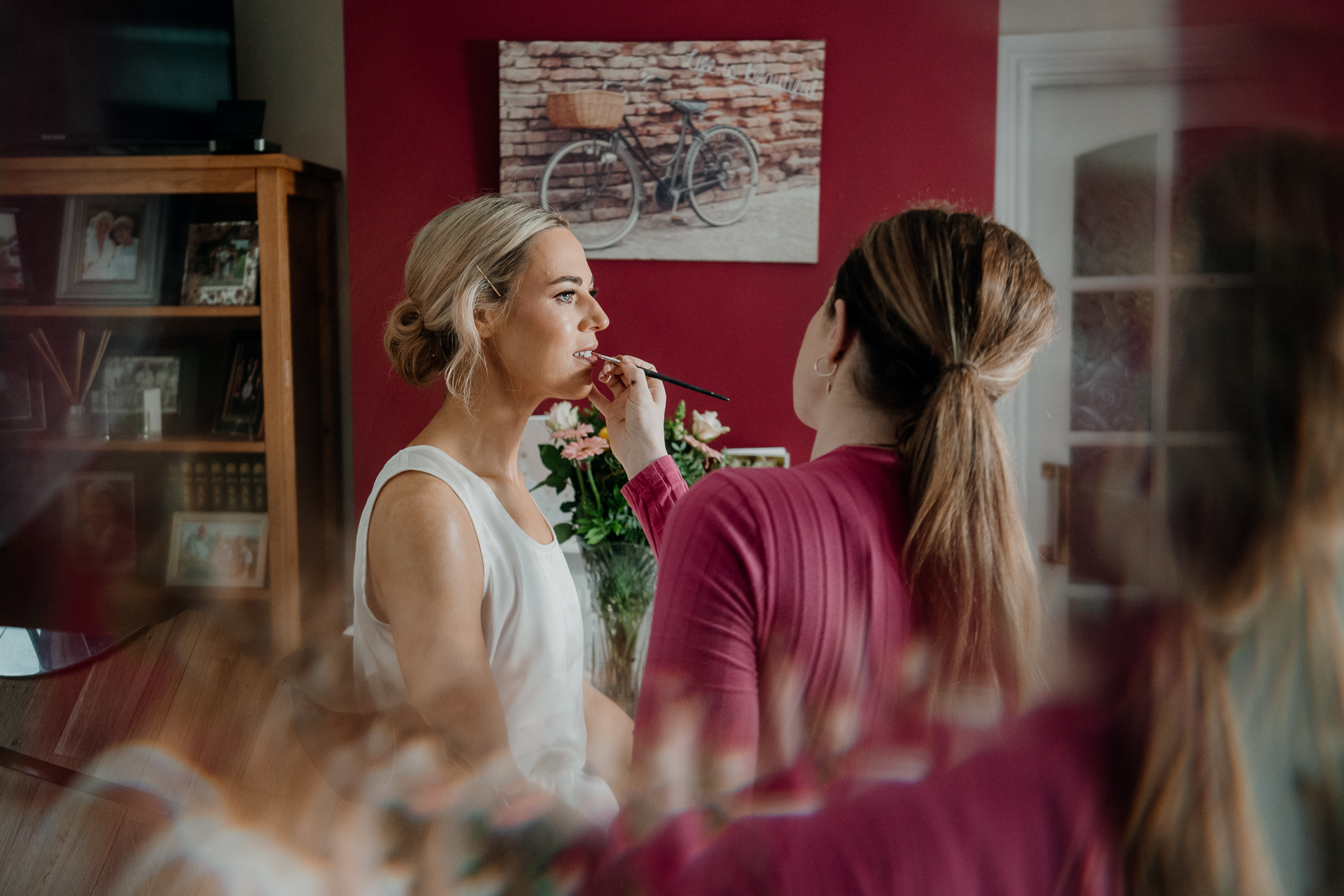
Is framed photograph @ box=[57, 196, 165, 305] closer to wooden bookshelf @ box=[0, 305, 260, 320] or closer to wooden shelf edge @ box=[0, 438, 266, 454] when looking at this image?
wooden bookshelf @ box=[0, 305, 260, 320]

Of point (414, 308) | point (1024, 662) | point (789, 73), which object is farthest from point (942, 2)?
point (1024, 662)

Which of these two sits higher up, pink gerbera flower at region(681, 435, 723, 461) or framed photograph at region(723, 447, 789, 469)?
pink gerbera flower at region(681, 435, 723, 461)

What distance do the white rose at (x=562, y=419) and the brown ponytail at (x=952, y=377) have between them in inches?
14.3

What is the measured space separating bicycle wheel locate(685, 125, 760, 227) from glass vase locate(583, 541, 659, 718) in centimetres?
54

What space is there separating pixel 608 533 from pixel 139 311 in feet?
2.35

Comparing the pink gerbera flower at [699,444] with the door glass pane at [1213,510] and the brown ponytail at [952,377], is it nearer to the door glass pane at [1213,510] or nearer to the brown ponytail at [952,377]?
the brown ponytail at [952,377]

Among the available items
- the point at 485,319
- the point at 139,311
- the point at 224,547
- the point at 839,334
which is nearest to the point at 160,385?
the point at 139,311

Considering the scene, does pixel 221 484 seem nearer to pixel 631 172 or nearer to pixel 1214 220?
pixel 631 172

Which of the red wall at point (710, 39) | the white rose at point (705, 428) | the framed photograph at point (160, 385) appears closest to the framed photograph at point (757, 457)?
the red wall at point (710, 39)

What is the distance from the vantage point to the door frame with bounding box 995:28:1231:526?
3.14ft

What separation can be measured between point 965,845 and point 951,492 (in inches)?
4.9

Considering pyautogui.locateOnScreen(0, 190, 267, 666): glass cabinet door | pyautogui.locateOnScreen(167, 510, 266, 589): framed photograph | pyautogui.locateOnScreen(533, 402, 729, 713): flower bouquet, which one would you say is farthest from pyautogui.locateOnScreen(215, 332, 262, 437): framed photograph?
pyautogui.locateOnScreen(533, 402, 729, 713): flower bouquet

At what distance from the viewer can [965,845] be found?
0.23 m

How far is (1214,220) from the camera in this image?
23 centimetres
